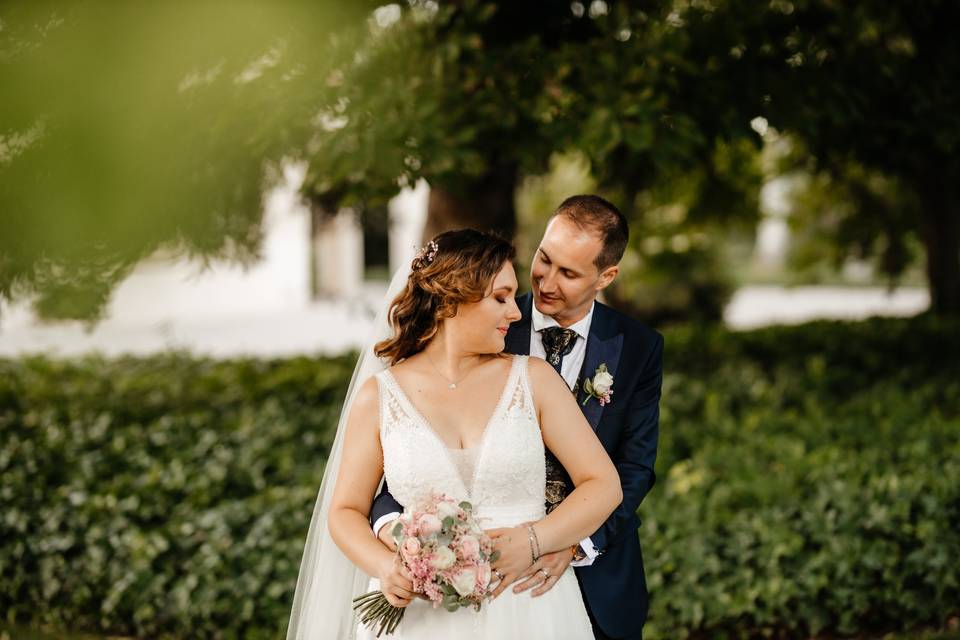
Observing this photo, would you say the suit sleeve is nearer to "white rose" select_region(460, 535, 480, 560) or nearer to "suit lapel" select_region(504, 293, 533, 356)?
"suit lapel" select_region(504, 293, 533, 356)

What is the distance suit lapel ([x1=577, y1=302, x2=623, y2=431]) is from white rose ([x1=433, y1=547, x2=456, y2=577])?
2.65 feet

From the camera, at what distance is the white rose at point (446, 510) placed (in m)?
2.10

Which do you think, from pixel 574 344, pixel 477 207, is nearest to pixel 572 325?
pixel 574 344

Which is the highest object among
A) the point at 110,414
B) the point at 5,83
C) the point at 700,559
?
the point at 5,83

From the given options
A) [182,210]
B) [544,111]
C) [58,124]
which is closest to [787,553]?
[544,111]

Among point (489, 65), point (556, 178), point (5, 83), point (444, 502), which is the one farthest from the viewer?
point (556, 178)

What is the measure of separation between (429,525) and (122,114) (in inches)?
97.3

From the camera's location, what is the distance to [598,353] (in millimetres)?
2781

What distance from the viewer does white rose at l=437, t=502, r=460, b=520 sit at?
2104 millimetres

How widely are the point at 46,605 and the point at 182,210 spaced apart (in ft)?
7.98

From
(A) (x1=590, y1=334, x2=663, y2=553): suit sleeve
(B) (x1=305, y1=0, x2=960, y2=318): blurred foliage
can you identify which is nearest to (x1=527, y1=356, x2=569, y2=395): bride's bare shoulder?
(A) (x1=590, y1=334, x2=663, y2=553): suit sleeve

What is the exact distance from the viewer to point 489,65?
5.09 metres

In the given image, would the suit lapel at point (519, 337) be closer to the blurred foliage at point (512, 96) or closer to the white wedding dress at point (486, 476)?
the white wedding dress at point (486, 476)

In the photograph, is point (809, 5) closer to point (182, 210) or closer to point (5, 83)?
point (182, 210)
